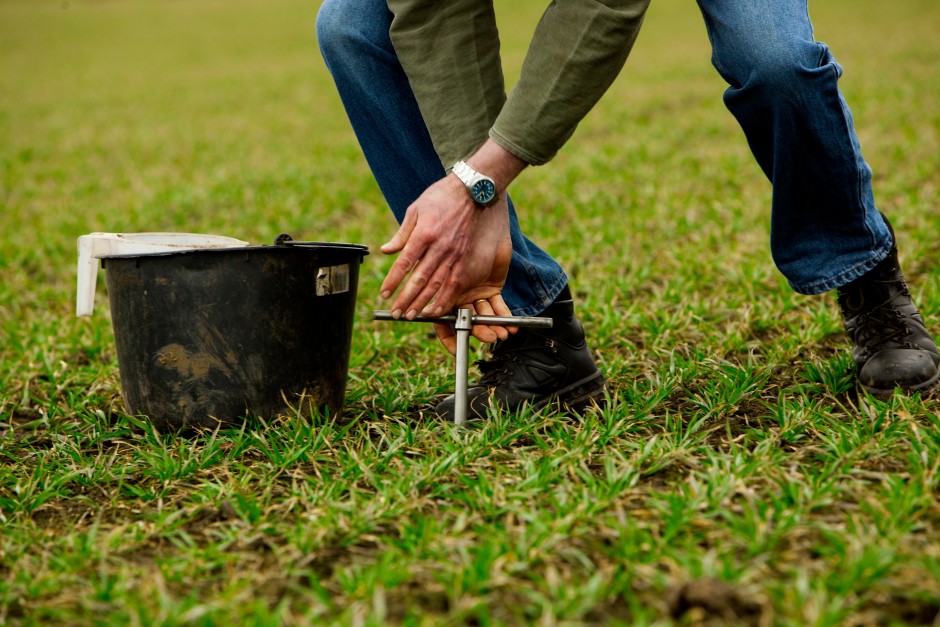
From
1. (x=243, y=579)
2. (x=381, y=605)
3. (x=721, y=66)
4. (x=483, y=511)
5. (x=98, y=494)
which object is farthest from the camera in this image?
(x=721, y=66)

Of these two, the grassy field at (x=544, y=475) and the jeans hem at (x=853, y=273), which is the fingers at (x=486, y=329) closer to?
the grassy field at (x=544, y=475)

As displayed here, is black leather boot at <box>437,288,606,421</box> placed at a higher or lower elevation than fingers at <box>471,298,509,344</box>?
lower

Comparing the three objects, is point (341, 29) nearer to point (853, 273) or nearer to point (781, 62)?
point (781, 62)

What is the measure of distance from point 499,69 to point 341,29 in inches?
18.0

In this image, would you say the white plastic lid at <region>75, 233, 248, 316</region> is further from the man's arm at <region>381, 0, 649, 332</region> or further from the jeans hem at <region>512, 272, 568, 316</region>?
the jeans hem at <region>512, 272, 568, 316</region>

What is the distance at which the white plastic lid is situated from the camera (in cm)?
220

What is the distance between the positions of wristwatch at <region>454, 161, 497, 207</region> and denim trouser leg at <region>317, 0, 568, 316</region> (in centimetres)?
39

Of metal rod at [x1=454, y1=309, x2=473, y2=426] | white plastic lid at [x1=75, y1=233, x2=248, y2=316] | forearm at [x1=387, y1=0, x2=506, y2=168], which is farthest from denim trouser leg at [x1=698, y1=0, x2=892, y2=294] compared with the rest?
white plastic lid at [x1=75, y1=233, x2=248, y2=316]

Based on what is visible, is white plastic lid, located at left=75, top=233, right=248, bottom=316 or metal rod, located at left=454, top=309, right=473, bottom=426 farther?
white plastic lid, located at left=75, top=233, right=248, bottom=316

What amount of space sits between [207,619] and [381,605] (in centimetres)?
27

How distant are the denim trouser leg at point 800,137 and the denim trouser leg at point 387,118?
583 mm

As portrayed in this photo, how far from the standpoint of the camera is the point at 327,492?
5.92ft

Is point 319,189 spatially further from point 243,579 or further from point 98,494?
point 243,579

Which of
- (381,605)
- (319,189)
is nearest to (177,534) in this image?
(381,605)
